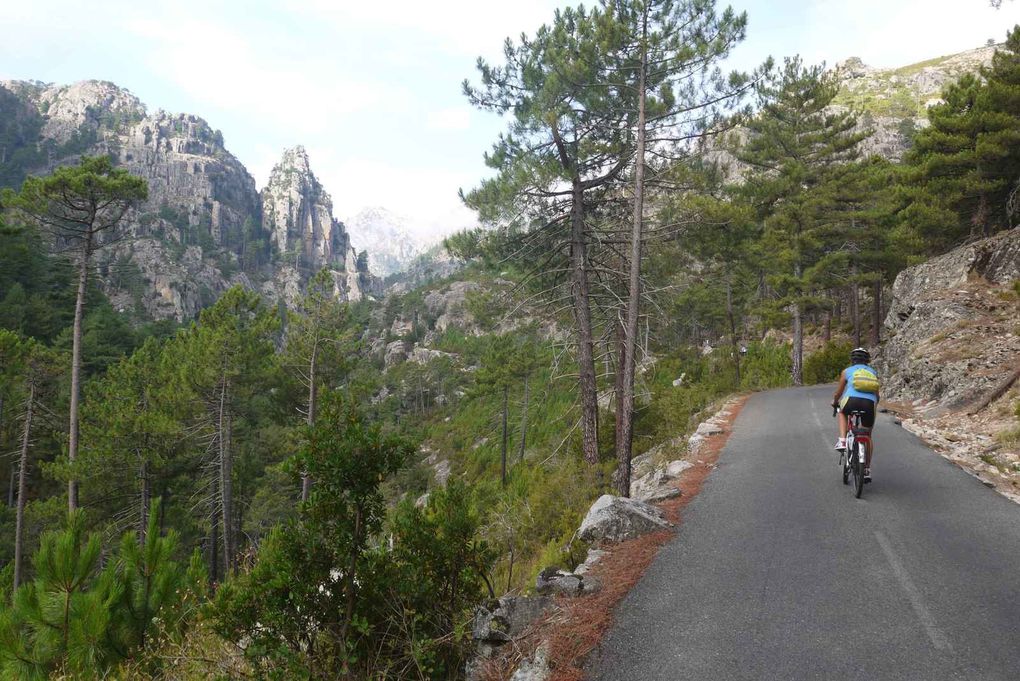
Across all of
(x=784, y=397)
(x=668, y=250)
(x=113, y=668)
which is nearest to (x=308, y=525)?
(x=113, y=668)

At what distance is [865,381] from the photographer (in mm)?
6922

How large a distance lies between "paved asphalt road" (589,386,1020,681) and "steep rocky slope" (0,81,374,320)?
109463 millimetres

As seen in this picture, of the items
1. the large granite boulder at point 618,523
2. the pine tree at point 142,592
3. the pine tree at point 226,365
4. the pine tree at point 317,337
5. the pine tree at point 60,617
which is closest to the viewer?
the pine tree at point 60,617

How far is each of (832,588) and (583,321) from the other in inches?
311

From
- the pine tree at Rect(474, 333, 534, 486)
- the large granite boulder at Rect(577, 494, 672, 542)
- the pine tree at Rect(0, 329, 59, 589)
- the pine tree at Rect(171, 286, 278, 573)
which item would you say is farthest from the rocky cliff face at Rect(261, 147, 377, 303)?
the large granite boulder at Rect(577, 494, 672, 542)

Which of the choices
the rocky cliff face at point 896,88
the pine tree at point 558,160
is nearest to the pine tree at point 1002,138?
the pine tree at point 558,160

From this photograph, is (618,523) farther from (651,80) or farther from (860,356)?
(651,80)

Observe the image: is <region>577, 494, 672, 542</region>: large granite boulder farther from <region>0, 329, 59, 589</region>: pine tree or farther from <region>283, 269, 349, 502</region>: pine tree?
<region>0, 329, 59, 589</region>: pine tree

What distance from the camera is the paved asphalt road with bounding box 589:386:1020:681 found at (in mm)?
3379

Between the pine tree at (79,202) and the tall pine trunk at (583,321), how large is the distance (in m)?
13.2

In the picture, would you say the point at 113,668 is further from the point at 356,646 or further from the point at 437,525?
the point at 437,525

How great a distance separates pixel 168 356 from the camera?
68.1 feet

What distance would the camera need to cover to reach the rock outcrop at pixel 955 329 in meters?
12.3

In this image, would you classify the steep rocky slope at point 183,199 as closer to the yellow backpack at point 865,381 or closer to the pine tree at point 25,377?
the pine tree at point 25,377
